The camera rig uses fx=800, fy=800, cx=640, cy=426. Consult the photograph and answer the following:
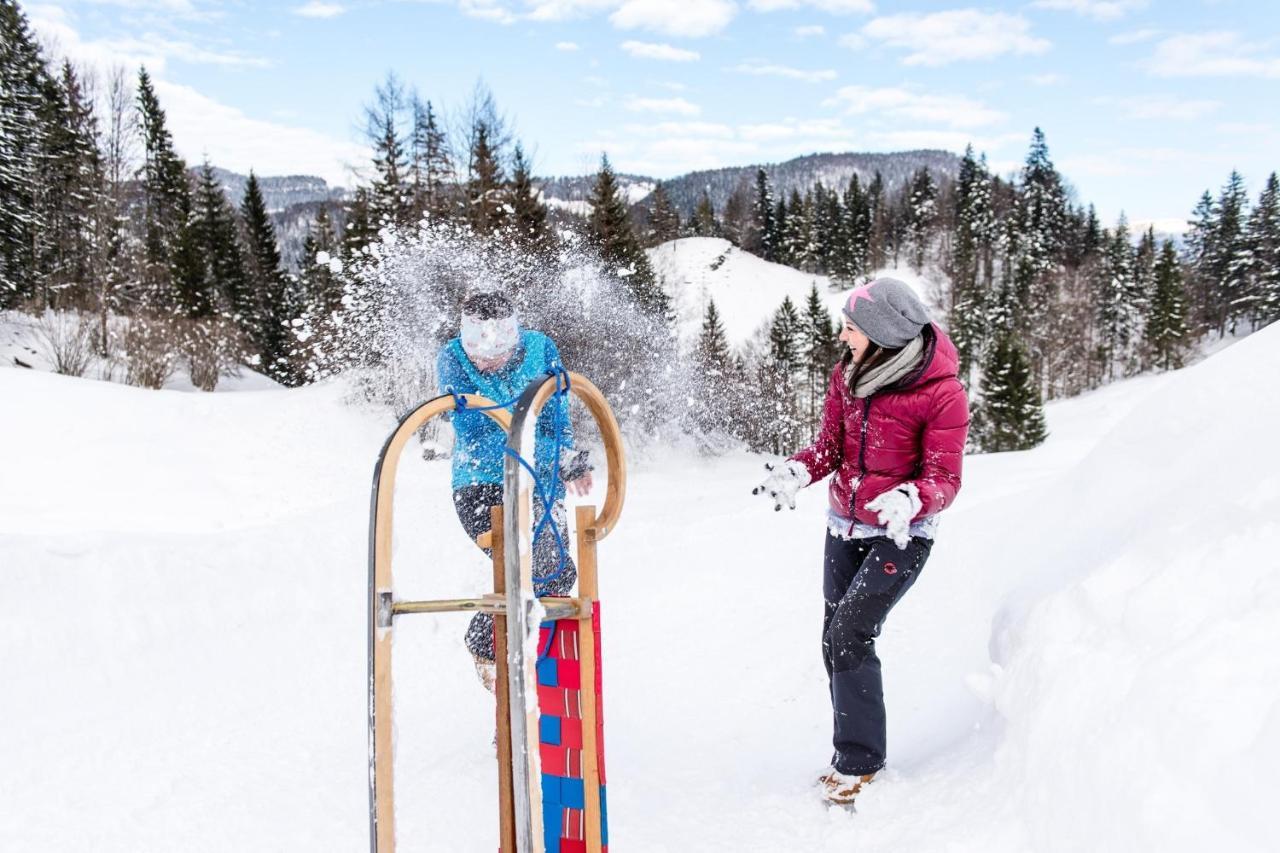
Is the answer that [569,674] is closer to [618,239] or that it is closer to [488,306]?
[488,306]

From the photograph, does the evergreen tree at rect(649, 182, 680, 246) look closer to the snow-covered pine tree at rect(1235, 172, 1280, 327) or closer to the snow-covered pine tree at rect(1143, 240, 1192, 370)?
the snow-covered pine tree at rect(1143, 240, 1192, 370)

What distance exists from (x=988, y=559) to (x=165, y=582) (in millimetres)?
5834

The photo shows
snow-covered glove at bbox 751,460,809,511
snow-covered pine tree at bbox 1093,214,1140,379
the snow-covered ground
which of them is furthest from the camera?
snow-covered pine tree at bbox 1093,214,1140,379

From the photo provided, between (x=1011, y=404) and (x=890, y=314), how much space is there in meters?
35.8

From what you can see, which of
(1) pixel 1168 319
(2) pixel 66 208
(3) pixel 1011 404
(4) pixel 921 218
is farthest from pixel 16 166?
(4) pixel 921 218

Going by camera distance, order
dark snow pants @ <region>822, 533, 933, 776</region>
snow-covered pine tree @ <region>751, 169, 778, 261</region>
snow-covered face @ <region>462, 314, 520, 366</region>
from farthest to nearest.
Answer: snow-covered pine tree @ <region>751, 169, 778, 261</region>
snow-covered face @ <region>462, 314, 520, 366</region>
dark snow pants @ <region>822, 533, 933, 776</region>

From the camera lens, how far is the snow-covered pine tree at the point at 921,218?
85438 mm

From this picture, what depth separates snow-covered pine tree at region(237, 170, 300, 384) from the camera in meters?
37.5

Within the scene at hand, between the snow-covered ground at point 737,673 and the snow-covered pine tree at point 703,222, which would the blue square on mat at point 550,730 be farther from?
the snow-covered pine tree at point 703,222

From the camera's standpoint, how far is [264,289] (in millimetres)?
41781

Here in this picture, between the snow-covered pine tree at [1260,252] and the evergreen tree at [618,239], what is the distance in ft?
163

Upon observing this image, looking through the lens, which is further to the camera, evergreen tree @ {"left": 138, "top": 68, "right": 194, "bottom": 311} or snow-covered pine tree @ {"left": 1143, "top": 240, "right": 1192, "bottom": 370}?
snow-covered pine tree @ {"left": 1143, "top": 240, "right": 1192, "bottom": 370}

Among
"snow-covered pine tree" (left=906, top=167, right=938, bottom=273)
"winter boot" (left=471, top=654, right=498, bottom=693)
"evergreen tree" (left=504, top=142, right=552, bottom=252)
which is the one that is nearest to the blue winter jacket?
"winter boot" (left=471, top=654, right=498, bottom=693)

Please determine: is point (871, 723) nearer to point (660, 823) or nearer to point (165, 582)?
point (660, 823)
